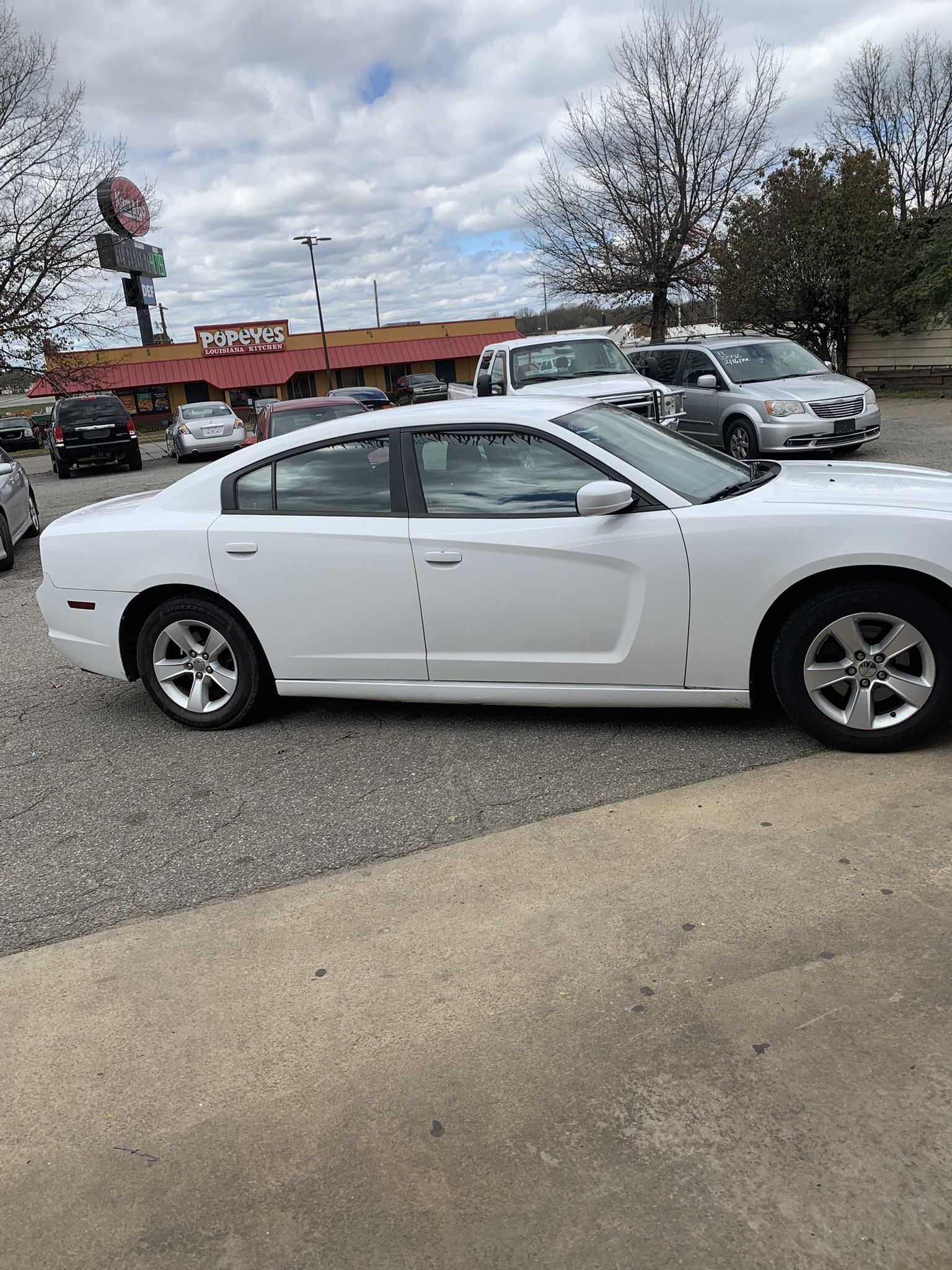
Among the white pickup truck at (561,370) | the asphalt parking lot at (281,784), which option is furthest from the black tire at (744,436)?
the asphalt parking lot at (281,784)

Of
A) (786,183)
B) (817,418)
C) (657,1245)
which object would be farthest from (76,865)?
(786,183)

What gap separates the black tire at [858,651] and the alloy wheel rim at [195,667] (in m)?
2.61

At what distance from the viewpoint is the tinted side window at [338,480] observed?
15.3 ft

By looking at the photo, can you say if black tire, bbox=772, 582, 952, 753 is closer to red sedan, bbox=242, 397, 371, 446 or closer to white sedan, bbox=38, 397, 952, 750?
white sedan, bbox=38, 397, 952, 750

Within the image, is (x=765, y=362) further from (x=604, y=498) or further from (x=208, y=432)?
(x=208, y=432)

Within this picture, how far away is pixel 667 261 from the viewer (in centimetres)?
2784

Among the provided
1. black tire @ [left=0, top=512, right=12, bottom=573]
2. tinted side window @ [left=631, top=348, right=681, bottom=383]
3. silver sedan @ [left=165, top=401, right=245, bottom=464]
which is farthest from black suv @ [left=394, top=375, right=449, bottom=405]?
black tire @ [left=0, top=512, right=12, bottom=573]

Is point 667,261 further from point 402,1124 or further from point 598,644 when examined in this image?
point 402,1124

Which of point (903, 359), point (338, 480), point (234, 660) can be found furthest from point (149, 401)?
point (338, 480)

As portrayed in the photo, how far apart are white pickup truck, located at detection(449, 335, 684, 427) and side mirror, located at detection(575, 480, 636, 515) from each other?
24.5 feet

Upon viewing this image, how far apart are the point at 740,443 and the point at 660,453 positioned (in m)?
8.85

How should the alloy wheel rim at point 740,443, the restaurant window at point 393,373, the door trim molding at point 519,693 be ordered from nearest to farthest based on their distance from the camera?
the door trim molding at point 519,693, the alloy wheel rim at point 740,443, the restaurant window at point 393,373

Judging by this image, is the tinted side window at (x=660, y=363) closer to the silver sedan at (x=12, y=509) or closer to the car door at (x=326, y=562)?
the silver sedan at (x=12, y=509)

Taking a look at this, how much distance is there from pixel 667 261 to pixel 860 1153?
28605 mm
